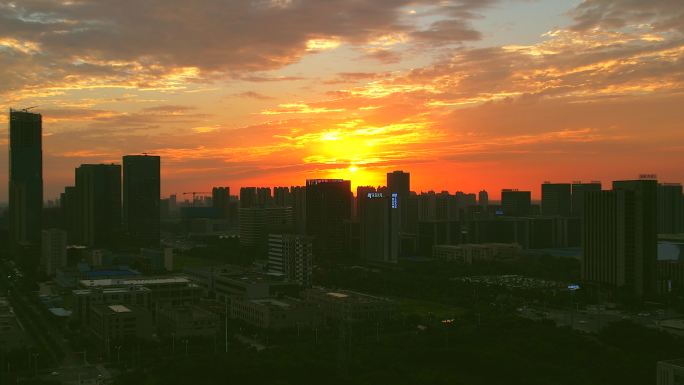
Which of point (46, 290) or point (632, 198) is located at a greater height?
point (632, 198)

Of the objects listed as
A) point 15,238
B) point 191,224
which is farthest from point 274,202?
point 15,238

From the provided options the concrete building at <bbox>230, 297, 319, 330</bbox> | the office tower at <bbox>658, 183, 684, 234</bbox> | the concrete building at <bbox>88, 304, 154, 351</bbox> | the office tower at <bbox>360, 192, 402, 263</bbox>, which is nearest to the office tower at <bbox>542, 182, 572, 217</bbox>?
the office tower at <bbox>658, 183, 684, 234</bbox>

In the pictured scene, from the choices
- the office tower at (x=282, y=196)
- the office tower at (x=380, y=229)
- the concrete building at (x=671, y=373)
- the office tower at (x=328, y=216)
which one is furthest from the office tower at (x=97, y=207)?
the concrete building at (x=671, y=373)

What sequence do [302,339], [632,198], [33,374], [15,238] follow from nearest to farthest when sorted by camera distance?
[33,374]
[302,339]
[632,198]
[15,238]

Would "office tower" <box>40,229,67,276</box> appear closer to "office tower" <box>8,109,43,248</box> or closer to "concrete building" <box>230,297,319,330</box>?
"office tower" <box>8,109,43,248</box>

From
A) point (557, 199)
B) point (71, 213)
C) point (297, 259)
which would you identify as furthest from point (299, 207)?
point (297, 259)

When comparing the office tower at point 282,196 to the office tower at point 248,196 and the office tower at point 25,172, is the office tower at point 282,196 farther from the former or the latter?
the office tower at point 25,172

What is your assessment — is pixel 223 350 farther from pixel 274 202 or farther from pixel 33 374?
pixel 274 202
